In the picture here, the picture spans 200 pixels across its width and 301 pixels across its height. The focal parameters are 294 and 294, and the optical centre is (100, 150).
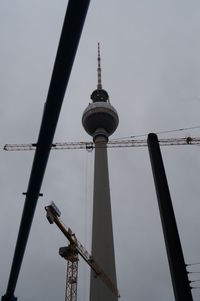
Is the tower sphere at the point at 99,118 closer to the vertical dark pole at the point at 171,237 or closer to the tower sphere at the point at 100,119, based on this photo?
the tower sphere at the point at 100,119

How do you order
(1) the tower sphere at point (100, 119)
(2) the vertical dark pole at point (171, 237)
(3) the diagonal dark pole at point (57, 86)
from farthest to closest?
(1) the tower sphere at point (100, 119) < (3) the diagonal dark pole at point (57, 86) < (2) the vertical dark pole at point (171, 237)

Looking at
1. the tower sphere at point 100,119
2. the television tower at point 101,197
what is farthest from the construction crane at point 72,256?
the tower sphere at point 100,119

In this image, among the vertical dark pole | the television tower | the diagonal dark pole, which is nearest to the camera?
the vertical dark pole

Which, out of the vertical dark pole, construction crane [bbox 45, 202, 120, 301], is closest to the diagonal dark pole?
the vertical dark pole

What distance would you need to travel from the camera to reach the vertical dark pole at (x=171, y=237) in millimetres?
8117

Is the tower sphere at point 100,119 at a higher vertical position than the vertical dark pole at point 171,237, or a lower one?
higher

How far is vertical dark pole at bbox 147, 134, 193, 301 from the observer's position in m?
8.12

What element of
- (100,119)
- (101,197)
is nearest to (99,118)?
(100,119)

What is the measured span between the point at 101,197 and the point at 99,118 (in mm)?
29545

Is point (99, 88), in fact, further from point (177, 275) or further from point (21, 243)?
point (177, 275)

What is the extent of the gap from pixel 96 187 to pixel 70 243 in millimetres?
16429

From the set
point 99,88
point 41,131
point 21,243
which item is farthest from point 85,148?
point 41,131

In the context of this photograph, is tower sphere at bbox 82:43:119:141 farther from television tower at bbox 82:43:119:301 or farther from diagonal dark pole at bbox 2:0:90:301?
diagonal dark pole at bbox 2:0:90:301

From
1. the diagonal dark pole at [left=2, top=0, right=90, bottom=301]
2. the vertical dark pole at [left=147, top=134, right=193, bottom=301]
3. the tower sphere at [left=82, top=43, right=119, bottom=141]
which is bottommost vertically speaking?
the vertical dark pole at [left=147, top=134, right=193, bottom=301]
